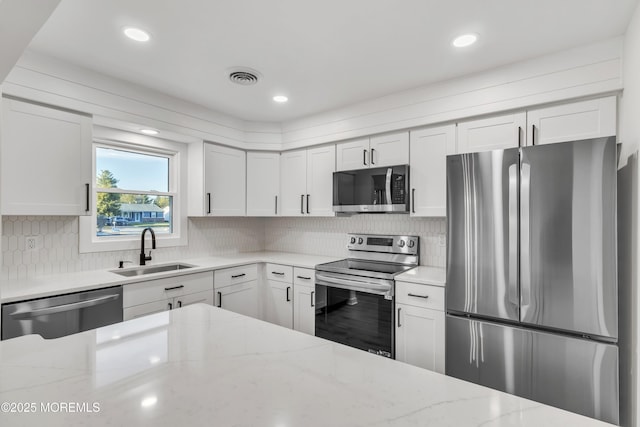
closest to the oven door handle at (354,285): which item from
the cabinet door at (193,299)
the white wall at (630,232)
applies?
the cabinet door at (193,299)

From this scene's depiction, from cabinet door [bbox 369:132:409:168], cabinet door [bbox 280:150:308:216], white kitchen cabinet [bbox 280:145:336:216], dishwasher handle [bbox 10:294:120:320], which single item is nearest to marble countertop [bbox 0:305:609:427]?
dishwasher handle [bbox 10:294:120:320]

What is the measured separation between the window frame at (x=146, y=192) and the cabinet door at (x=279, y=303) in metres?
1.06

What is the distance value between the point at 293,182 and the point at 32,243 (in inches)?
92.2

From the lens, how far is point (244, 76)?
257cm

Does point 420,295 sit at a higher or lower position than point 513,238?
lower

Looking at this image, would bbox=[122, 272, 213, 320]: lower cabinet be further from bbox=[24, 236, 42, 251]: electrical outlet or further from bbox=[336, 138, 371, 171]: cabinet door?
bbox=[336, 138, 371, 171]: cabinet door

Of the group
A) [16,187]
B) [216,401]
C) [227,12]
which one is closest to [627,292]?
[216,401]

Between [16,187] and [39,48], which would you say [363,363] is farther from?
[39,48]

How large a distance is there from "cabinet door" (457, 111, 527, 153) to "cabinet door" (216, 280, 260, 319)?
2.38 meters

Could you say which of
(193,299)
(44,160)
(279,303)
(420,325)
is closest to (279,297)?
(279,303)

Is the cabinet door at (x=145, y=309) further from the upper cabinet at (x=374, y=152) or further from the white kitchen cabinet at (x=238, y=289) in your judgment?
the upper cabinet at (x=374, y=152)

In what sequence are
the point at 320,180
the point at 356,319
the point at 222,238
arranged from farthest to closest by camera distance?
the point at 222,238
the point at 320,180
the point at 356,319

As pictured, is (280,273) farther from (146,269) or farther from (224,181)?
(146,269)

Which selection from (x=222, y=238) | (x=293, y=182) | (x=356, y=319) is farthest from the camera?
(x=222, y=238)
